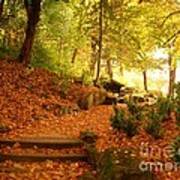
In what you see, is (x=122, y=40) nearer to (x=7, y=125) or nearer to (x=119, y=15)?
(x=119, y=15)

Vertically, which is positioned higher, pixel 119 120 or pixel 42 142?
pixel 119 120

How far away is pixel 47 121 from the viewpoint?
447 inches

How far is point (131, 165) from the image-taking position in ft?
20.4

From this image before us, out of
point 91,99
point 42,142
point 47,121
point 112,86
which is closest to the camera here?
point 42,142

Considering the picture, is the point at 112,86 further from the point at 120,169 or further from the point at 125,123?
the point at 120,169

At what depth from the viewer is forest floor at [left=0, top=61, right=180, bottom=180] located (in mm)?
7438

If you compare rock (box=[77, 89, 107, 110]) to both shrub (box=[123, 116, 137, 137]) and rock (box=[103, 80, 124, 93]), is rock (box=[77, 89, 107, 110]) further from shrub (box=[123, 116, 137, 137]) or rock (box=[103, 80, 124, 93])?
shrub (box=[123, 116, 137, 137])

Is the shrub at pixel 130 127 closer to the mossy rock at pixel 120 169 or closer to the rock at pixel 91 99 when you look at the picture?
the mossy rock at pixel 120 169

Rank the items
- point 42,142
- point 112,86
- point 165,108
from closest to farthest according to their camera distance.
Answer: point 42,142 < point 165,108 < point 112,86

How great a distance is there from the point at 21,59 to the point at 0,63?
112cm

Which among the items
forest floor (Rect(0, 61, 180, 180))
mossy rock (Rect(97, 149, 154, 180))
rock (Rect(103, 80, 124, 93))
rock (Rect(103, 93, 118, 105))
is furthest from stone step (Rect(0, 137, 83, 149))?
rock (Rect(103, 80, 124, 93))

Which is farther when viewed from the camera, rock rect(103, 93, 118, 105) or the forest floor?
rock rect(103, 93, 118, 105)

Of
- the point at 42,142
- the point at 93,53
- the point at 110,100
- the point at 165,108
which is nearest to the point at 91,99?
the point at 110,100

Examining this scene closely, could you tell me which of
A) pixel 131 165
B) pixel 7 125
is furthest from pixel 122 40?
pixel 131 165
